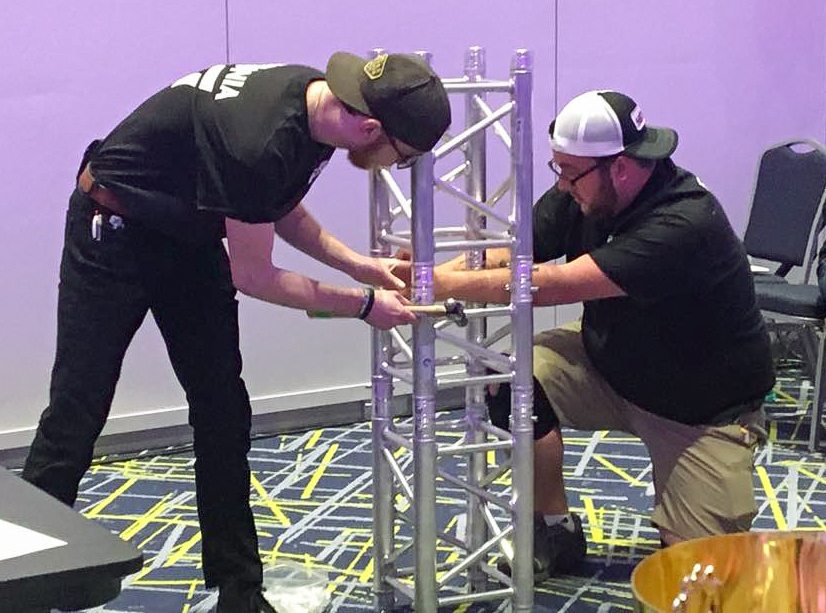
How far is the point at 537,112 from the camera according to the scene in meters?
5.13

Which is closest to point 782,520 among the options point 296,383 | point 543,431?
point 543,431

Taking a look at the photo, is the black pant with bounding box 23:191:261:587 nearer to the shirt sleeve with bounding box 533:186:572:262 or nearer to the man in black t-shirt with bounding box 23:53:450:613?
the man in black t-shirt with bounding box 23:53:450:613

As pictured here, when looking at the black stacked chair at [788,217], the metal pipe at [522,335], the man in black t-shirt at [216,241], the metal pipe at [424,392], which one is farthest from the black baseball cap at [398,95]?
the black stacked chair at [788,217]

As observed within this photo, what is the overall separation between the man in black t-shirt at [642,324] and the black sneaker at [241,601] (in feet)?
2.51

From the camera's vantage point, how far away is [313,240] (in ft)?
9.64

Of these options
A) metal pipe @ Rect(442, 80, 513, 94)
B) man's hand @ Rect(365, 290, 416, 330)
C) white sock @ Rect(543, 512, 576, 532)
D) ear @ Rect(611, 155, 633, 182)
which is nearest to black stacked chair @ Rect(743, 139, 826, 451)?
white sock @ Rect(543, 512, 576, 532)

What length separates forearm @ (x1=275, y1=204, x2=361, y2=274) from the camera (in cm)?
292

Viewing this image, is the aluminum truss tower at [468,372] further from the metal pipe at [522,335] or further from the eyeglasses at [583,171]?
the eyeglasses at [583,171]

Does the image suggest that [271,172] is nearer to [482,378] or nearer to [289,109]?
[289,109]

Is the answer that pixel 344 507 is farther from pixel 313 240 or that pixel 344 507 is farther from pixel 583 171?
pixel 583 171

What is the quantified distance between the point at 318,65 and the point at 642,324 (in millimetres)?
1995

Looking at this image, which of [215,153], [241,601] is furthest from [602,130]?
[241,601]

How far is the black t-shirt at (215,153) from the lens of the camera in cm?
242

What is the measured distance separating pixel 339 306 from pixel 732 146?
3509 millimetres
